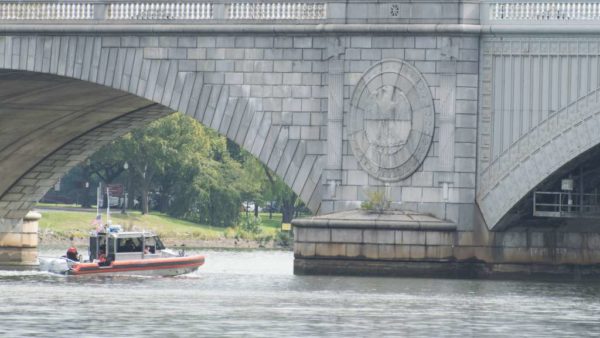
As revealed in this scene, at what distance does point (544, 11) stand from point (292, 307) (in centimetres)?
1490

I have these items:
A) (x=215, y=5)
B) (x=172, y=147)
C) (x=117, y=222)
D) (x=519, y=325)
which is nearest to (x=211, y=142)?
(x=172, y=147)

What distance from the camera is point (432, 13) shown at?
205ft

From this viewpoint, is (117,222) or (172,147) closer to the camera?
(117,222)

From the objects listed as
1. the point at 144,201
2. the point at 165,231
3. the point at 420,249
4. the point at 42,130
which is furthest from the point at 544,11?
the point at 144,201

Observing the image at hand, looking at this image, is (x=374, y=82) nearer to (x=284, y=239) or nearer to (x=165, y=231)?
(x=284, y=239)

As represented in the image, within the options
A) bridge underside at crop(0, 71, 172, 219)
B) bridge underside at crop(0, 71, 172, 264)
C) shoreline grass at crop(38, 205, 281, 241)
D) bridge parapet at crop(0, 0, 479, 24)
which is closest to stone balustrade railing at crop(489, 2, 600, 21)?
bridge parapet at crop(0, 0, 479, 24)

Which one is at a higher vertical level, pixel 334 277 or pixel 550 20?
pixel 550 20

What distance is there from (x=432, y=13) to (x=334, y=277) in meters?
9.17

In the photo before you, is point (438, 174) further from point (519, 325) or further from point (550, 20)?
point (519, 325)

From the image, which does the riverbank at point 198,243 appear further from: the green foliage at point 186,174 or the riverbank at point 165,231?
→ the green foliage at point 186,174

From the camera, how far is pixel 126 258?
229 feet

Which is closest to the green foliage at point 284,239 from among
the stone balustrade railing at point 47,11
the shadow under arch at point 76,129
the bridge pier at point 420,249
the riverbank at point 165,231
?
the riverbank at point 165,231

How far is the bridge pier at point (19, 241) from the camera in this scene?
8312 cm

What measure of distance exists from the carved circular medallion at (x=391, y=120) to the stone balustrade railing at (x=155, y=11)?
300cm
